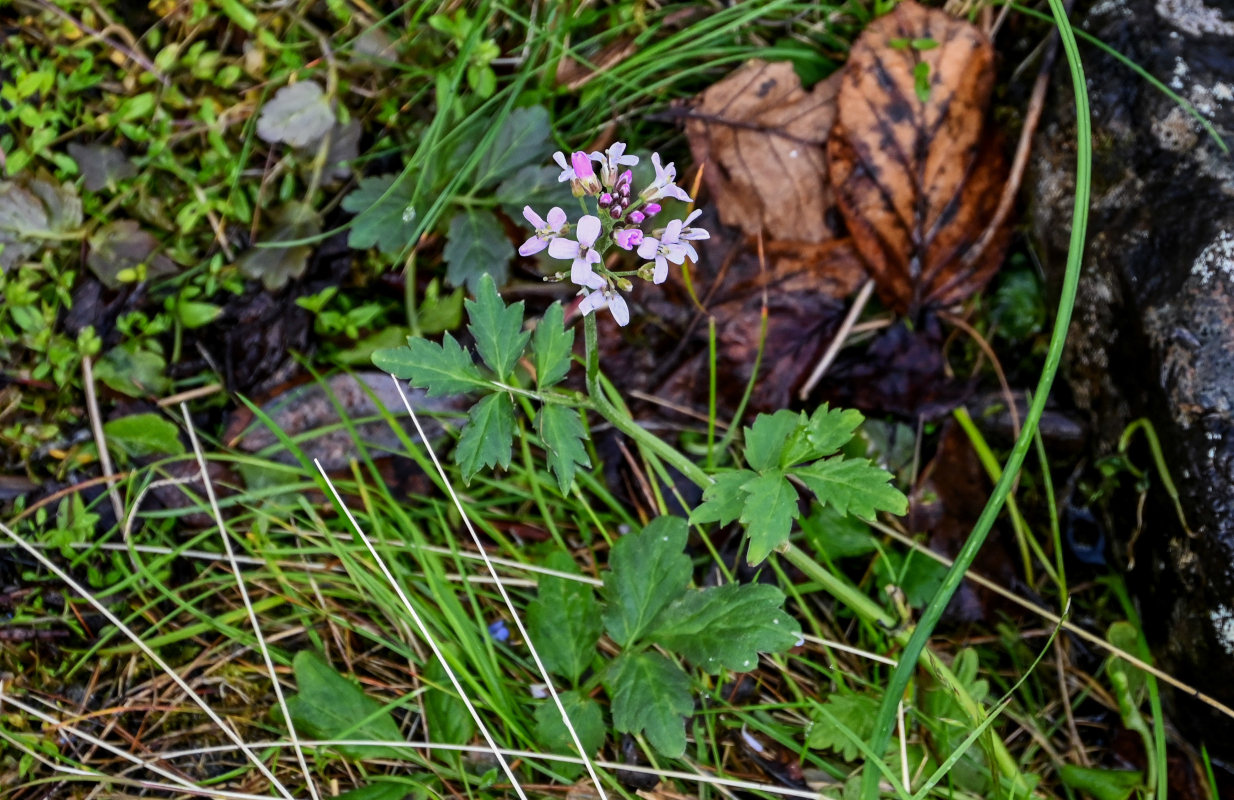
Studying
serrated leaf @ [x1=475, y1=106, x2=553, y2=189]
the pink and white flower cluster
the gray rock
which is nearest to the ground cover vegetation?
serrated leaf @ [x1=475, y1=106, x2=553, y2=189]

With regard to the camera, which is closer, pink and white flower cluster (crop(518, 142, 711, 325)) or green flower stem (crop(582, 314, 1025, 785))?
pink and white flower cluster (crop(518, 142, 711, 325))

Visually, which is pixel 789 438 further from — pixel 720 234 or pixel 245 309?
pixel 245 309

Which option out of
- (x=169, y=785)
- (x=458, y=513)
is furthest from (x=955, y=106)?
(x=169, y=785)

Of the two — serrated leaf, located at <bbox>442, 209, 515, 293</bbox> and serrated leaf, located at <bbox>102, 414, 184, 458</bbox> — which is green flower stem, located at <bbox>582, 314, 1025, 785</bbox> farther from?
serrated leaf, located at <bbox>102, 414, 184, 458</bbox>

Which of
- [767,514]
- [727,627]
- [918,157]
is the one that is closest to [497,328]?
[767,514]

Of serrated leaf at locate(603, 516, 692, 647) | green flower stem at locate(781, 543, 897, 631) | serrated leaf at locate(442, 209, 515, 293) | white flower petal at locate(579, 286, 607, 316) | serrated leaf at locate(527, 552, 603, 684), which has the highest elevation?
white flower petal at locate(579, 286, 607, 316)

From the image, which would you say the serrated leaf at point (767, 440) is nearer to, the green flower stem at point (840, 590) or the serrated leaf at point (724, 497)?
the serrated leaf at point (724, 497)

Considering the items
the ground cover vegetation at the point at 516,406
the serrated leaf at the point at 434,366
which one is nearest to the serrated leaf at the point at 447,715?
the ground cover vegetation at the point at 516,406
